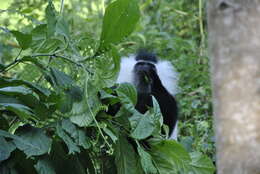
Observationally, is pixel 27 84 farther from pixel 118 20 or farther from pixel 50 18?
pixel 118 20

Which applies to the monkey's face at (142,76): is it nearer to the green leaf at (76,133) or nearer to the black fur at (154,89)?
the black fur at (154,89)

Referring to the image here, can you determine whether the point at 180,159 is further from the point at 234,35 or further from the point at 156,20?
the point at 156,20

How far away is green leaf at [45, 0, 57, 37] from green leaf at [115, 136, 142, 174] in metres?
0.54

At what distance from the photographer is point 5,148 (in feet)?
6.79

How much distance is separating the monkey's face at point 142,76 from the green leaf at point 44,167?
1.54 meters

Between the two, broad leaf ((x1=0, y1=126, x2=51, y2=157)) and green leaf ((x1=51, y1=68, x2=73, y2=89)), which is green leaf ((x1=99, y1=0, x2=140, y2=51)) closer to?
green leaf ((x1=51, y1=68, x2=73, y2=89))

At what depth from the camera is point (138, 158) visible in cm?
239

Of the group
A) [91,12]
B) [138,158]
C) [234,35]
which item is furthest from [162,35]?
[234,35]

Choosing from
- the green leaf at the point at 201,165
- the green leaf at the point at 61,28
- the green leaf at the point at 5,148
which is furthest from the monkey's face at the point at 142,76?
the green leaf at the point at 5,148

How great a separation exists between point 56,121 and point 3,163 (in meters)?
0.28

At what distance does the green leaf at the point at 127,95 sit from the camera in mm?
2277

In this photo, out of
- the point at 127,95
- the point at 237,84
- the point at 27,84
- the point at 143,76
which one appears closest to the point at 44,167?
the point at 27,84

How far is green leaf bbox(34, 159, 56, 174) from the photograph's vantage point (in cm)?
216

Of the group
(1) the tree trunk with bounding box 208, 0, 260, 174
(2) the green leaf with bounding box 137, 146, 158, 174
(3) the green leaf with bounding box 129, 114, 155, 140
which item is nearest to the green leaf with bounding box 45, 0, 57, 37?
(3) the green leaf with bounding box 129, 114, 155, 140
